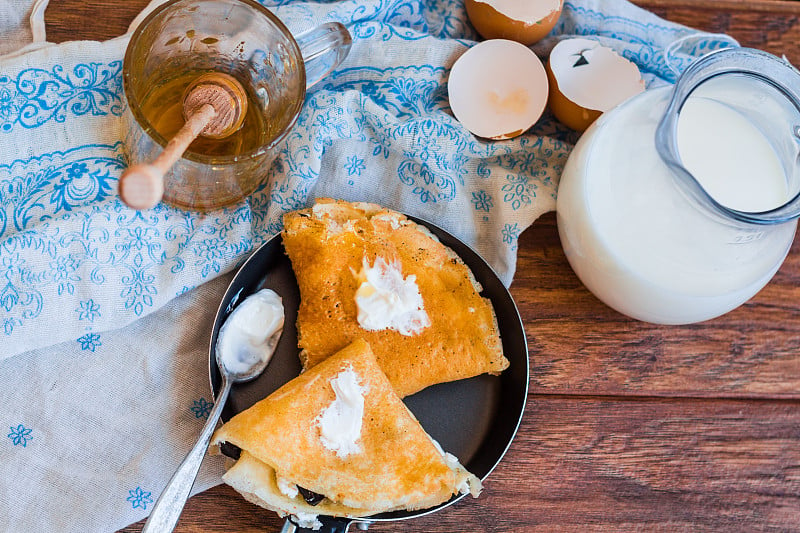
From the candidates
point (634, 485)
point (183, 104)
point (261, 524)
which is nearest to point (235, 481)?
point (261, 524)

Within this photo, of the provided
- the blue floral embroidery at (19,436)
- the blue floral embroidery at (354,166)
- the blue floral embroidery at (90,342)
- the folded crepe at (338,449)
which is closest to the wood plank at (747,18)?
the blue floral embroidery at (354,166)

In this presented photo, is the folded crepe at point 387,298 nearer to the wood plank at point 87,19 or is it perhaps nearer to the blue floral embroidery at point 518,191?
the blue floral embroidery at point 518,191

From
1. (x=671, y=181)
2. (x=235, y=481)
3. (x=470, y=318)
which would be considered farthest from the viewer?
(x=470, y=318)

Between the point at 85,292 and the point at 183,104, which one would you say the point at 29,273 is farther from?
the point at 183,104

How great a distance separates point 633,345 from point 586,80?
19.3 inches

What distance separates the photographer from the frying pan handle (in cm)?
116

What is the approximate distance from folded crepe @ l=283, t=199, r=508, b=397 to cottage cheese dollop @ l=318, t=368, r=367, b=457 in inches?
2.8

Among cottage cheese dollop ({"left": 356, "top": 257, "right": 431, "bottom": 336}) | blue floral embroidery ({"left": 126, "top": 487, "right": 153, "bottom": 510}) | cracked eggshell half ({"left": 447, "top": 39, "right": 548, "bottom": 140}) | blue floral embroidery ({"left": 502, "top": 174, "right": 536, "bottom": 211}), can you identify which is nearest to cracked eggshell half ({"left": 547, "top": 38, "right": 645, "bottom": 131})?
cracked eggshell half ({"left": 447, "top": 39, "right": 548, "bottom": 140})

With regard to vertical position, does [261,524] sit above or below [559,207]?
below

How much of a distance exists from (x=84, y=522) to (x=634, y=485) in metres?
0.95

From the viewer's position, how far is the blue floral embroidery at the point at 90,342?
1247 millimetres

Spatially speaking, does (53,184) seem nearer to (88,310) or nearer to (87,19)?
(88,310)

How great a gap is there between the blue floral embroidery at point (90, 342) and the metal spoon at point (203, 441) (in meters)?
0.22

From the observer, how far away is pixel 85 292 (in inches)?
47.9
